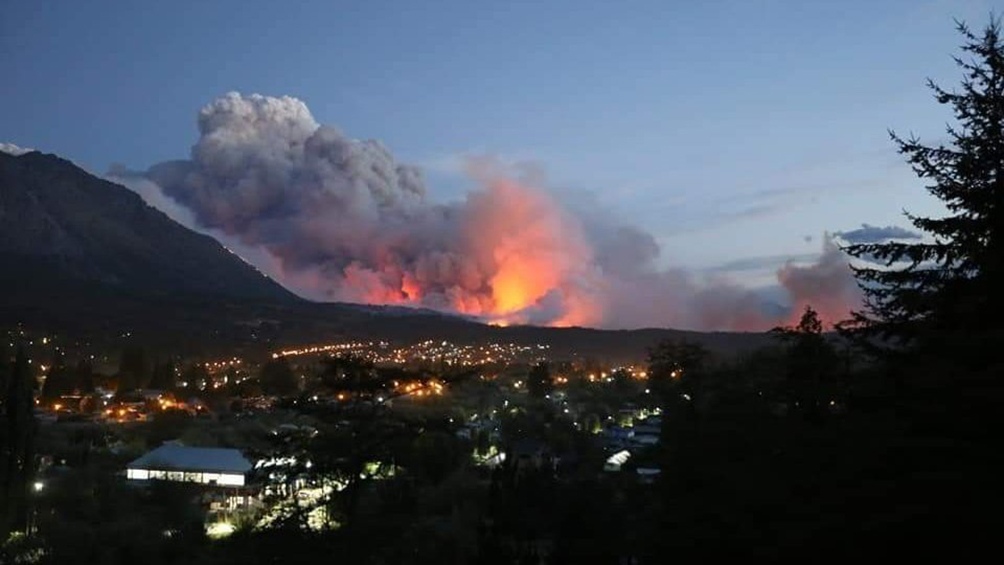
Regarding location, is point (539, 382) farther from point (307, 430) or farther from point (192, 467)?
point (307, 430)

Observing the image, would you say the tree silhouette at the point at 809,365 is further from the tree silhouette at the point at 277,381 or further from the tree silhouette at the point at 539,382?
the tree silhouette at the point at 539,382

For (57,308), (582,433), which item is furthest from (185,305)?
(582,433)

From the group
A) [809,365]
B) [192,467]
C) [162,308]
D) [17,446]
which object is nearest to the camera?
[809,365]

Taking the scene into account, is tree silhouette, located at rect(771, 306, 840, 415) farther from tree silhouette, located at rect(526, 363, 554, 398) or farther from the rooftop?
tree silhouette, located at rect(526, 363, 554, 398)

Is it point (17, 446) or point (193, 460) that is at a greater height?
point (17, 446)

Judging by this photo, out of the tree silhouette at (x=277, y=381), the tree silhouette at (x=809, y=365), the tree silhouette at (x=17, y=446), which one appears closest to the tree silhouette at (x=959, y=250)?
the tree silhouette at (x=809, y=365)

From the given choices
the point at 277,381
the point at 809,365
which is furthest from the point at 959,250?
the point at 277,381

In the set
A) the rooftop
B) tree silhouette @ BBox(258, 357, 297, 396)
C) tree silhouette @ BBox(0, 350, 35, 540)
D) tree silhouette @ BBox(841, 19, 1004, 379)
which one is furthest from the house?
tree silhouette @ BBox(841, 19, 1004, 379)

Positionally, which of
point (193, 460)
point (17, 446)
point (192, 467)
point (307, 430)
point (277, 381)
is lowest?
point (192, 467)
